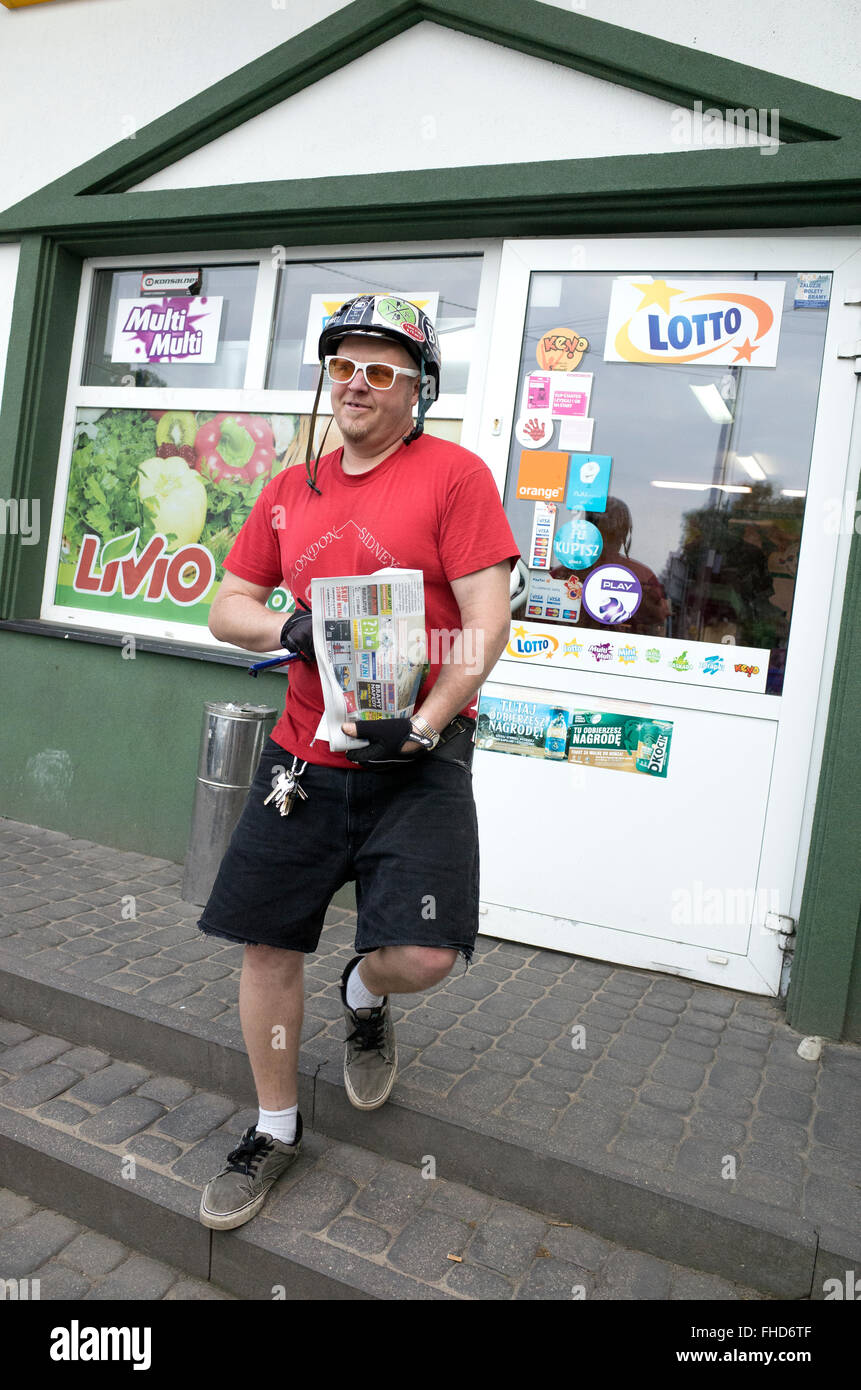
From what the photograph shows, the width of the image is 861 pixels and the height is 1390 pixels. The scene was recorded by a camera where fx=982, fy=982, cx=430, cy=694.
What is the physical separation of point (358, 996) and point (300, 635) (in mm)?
1100

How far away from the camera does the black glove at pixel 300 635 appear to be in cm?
235

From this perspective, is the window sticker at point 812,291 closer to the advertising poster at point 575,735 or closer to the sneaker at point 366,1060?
the advertising poster at point 575,735

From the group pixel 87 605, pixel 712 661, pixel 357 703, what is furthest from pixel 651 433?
pixel 87 605

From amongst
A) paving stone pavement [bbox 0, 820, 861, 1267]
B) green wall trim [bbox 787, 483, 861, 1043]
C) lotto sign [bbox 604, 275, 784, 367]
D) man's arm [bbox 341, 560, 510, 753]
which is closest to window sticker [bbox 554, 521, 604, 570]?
lotto sign [bbox 604, 275, 784, 367]

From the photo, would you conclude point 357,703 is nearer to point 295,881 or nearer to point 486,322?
point 295,881

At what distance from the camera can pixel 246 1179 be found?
254 cm

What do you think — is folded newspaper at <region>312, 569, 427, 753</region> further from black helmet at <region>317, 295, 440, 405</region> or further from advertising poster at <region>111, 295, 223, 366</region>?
advertising poster at <region>111, 295, 223, 366</region>

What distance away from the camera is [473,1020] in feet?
11.6

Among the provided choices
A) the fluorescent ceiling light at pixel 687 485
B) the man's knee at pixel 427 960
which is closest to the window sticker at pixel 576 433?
the fluorescent ceiling light at pixel 687 485

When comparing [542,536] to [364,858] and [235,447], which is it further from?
[364,858]

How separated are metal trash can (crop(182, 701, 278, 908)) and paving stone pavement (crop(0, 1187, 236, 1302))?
180cm

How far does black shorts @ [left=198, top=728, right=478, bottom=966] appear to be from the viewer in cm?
238

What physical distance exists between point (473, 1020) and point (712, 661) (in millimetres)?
1715
